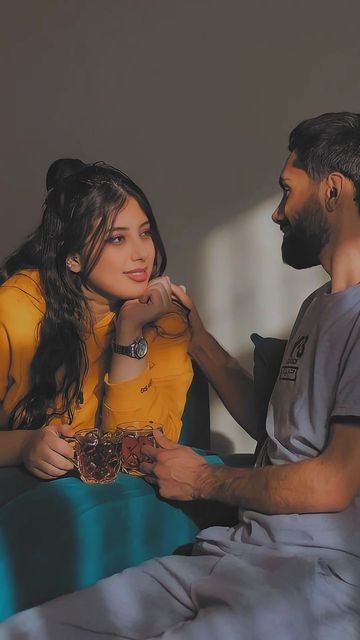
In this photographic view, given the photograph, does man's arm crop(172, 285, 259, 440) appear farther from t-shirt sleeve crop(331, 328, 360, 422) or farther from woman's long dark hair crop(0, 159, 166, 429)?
t-shirt sleeve crop(331, 328, 360, 422)

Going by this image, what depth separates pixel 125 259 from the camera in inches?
71.3

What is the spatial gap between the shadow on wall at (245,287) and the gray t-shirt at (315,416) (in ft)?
2.80

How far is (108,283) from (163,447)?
1.35 feet

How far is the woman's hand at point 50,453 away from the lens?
5.23 ft

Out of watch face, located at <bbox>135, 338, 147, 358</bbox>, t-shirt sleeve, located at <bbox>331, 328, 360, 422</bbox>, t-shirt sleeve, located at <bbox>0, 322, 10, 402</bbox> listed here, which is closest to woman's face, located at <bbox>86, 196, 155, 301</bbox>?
watch face, located at <bbox>135, 338, 147, 358</bbox>

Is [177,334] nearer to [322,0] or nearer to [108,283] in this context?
[108,283]

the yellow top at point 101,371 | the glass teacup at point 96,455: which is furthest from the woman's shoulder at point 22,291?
the glass teacup at point 96,455

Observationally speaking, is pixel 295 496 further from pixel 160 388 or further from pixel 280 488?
pixel 160 388

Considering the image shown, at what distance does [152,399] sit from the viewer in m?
1.84

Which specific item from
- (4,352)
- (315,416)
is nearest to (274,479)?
(315,416)

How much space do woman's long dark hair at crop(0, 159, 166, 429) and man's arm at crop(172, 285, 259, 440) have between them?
0.20 m

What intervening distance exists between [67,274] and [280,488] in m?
0.76

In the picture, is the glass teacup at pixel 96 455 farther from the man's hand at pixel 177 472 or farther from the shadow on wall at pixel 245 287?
the shadow on wall at pixel 245 287

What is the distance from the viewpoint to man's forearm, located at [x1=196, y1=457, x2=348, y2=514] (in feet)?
4.47
